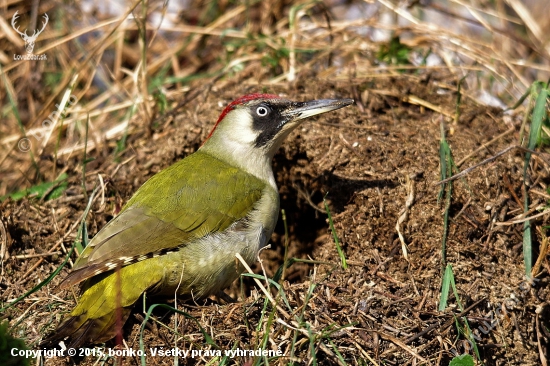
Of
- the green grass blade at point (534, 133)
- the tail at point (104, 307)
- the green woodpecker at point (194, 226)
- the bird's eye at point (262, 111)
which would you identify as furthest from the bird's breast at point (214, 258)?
the green grass blade at point (534, 133)

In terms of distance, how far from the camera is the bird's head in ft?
13.7

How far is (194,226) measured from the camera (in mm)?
3746

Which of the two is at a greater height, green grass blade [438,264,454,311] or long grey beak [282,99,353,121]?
long grey beak [282,99,353,121]

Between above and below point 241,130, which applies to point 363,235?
below

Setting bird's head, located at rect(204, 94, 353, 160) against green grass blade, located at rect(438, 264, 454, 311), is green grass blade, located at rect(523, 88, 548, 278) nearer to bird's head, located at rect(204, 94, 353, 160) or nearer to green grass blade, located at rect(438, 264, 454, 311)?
green grass blade, located at rect(438, 264, 454, 311)

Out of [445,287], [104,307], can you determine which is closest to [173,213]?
[104,307]

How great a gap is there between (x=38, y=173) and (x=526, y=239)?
3.32 meters

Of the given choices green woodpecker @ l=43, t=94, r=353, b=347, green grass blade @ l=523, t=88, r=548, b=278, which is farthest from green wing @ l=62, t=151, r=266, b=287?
green grass blade @ l=523, t=88, r=548, b=278

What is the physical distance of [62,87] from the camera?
570cm

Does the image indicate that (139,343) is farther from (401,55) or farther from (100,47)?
(401,55)

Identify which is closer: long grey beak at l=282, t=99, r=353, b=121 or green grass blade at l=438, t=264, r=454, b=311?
green grass blade at l=438, t=264, r=454, b=311

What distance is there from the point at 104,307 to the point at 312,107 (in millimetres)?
1758

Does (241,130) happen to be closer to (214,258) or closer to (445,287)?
(214,258)

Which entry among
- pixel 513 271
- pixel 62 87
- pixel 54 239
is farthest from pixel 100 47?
pixel 513 271
